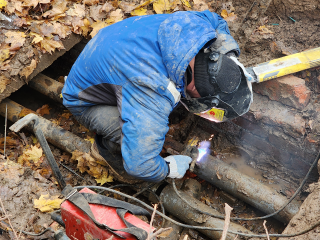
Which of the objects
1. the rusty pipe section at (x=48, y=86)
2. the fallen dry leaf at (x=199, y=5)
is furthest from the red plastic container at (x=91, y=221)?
the fallen dry leaf at (x=199, y=5)

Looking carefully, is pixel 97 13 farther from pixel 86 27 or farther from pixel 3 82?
pixel 3 82

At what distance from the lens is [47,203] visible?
2.76 meters

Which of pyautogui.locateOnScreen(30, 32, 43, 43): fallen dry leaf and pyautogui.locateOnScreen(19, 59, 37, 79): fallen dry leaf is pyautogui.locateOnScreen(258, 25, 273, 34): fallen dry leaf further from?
pyautogui.locateOnScreen(19, 59, 37, 79): fallen dry leaf

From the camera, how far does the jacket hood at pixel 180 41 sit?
7.52ft

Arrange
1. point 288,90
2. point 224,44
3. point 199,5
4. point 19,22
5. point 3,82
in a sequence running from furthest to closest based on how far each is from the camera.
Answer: point 199,5, point 19,22, point 3,82, point 288,90, point 224,44

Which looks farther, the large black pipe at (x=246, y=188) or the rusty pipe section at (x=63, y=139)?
the rusty pipe section at (x=63, y=139)

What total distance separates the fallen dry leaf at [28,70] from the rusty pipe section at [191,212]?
228cm

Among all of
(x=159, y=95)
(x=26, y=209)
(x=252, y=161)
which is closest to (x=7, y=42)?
(x=26, y=209)

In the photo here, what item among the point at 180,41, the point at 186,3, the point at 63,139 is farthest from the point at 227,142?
the point at 63,139

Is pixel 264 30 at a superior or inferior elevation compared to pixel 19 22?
inferior

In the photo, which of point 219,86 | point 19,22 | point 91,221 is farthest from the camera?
point 19,22

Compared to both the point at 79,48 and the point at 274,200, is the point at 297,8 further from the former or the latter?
the point at 79,48

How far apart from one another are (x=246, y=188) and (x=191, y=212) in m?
0.66

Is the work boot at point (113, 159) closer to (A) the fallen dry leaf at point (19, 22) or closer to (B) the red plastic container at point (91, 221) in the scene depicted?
(B) the red plastic container at point (91, 221)
